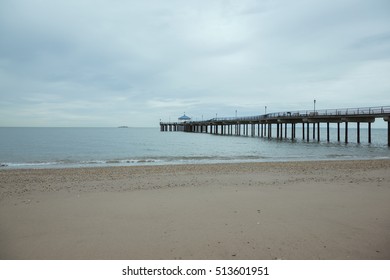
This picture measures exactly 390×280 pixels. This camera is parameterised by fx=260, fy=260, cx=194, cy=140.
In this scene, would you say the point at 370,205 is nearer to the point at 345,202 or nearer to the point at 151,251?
the point at 345,202

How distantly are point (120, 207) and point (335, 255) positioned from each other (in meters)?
4.20

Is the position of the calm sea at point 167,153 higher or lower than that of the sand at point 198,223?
lower

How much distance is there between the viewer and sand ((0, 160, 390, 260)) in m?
3.53

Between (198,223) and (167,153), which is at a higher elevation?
(198,223)

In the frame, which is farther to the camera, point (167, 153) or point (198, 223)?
point (167, 153)

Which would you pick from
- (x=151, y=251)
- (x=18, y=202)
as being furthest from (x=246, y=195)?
(x=18, y=202)

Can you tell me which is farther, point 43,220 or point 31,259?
point 43,220

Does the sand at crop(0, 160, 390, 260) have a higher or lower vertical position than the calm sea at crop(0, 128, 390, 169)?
higher

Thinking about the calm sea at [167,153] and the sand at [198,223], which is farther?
the calm sea at [167,153]

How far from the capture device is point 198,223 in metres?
4.60

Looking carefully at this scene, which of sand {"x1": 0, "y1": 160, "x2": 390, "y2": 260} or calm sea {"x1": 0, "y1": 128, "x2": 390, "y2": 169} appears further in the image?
calm sea {"x1": 0, "y1": 128, "x2": 390, "y2": 169}

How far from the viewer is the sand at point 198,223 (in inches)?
139

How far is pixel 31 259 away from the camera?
3.42 metres
